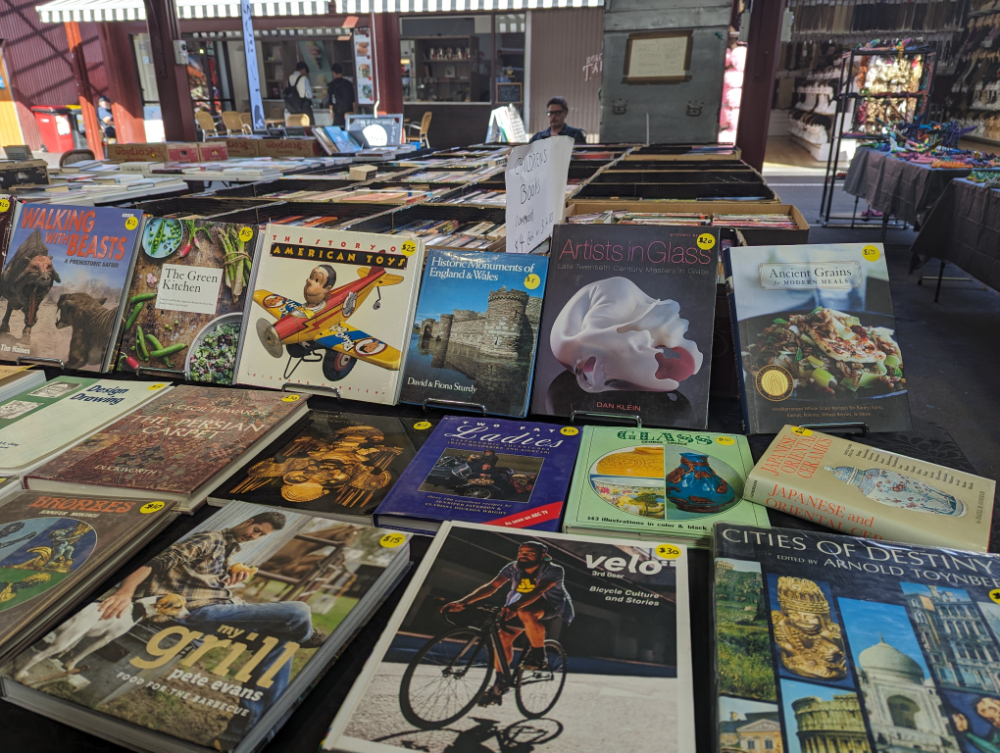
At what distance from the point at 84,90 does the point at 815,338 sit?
15228 millimetres

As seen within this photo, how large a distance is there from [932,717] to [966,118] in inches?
512

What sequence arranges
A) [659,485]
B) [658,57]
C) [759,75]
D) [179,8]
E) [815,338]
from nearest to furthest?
[659,485] < [815,338] < [759,75] < [658,57] < [179,8]

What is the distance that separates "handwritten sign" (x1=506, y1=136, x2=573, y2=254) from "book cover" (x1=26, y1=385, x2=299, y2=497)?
2.00ft

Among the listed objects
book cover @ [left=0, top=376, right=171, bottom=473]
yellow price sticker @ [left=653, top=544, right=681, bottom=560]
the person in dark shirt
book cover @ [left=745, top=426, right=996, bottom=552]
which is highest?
the person in dark shirt

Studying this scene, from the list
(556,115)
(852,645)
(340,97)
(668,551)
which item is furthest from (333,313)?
(340,97)

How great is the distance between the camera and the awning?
7.89 meters

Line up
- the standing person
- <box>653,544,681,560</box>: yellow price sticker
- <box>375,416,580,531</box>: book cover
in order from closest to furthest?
<box>653,544,681,560</box>: yellow price sticker, <box>375,416,580,531</box>: book cover, the standing person

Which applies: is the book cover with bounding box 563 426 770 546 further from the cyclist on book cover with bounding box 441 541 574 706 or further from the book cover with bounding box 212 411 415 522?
the book cover with bounding box 212 411 415 522

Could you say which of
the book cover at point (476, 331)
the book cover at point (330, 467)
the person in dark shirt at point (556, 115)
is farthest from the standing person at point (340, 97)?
the book cover at point (330, 467)

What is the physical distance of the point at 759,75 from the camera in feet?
17.4

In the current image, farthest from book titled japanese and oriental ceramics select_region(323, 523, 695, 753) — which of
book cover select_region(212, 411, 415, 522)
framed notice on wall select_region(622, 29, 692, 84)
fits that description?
framed notice on wall select_region(622, 29, 692, 84)

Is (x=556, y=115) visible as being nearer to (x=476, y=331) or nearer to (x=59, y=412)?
(x=476, y=331)

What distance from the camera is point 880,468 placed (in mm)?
989

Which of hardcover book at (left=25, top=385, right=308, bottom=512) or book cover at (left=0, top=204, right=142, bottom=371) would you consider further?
book cover at (left=0, top=204, right=142, bottom=371)
